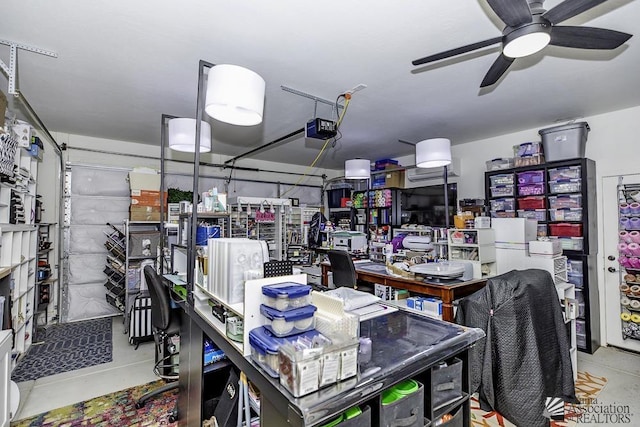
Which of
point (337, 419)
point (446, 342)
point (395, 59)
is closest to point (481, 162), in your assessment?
point (395, 59)

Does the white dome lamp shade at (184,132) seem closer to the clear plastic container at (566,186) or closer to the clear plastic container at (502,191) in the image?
the clear plastic container at (502,191)

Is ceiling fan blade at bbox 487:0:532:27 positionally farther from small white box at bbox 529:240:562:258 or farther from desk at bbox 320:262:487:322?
small white box at bbox 529:240:562:258

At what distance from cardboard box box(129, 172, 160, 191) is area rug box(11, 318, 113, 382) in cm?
203

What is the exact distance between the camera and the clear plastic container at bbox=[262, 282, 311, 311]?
44.4 inches

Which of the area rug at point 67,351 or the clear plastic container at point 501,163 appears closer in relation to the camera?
the area rug at point 67,351

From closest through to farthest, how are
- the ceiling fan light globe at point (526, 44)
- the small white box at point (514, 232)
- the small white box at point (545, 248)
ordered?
the ceiling fan light globe at point (526, 44) < the small white box at point (545, 248) < the small white box at point (514, 232)

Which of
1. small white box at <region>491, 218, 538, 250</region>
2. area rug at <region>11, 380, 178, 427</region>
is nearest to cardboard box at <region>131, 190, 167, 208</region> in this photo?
area rug at <region>11, 380, 178, 427</region>

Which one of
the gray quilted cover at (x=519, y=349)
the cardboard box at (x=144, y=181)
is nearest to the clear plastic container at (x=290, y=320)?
the gray quilted cover at (x=519, y=349)

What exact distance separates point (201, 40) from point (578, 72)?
3.23 m

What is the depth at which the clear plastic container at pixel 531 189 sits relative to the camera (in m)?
3.89

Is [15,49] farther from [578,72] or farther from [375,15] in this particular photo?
[578,72]

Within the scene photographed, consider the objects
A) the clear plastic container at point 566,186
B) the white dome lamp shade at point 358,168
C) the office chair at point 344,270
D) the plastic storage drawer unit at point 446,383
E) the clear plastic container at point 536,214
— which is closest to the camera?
the plastic storage drawer unit at point 446,383

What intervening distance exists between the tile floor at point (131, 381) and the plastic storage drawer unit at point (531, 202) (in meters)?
1.77

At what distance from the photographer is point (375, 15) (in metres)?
1.96
